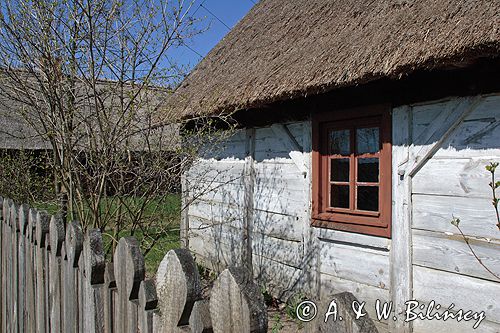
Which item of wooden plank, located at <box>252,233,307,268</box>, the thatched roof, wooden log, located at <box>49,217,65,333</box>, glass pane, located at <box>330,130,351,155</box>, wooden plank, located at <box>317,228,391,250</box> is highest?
the thatched roof

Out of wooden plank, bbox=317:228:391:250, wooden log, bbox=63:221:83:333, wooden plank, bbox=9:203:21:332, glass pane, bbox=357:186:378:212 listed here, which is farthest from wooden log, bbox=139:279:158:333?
glass pane, bbox=357:186:378:212

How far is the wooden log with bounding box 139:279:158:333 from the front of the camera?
1124mm

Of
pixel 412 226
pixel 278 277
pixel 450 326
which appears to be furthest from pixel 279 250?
pixel 450 326

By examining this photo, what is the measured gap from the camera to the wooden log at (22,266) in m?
2.30

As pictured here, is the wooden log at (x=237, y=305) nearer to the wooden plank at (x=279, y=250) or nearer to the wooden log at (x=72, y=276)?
the wooden log at (x=72, y=276)

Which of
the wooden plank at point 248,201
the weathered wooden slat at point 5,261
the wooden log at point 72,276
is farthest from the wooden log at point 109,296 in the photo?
the wooden plank at point 248,201

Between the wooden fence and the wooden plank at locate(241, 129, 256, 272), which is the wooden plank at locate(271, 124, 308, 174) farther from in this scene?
the wooden fence

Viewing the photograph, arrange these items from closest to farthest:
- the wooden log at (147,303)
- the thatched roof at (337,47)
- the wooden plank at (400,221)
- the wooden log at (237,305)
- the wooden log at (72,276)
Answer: the wooden log at (237,305), the wooden log at (147,303), the wooden log at (72,276), the thatched roof at (337,47), the wooden plank at (400,221)

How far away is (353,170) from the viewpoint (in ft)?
13.8

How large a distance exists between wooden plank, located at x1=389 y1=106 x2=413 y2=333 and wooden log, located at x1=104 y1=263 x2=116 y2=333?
2.84 meters

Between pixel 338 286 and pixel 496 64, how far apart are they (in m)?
2.45

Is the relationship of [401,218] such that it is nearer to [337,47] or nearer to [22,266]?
[337,47]

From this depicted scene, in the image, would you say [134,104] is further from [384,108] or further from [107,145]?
[384,108]

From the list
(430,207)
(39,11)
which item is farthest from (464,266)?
(39,11)
